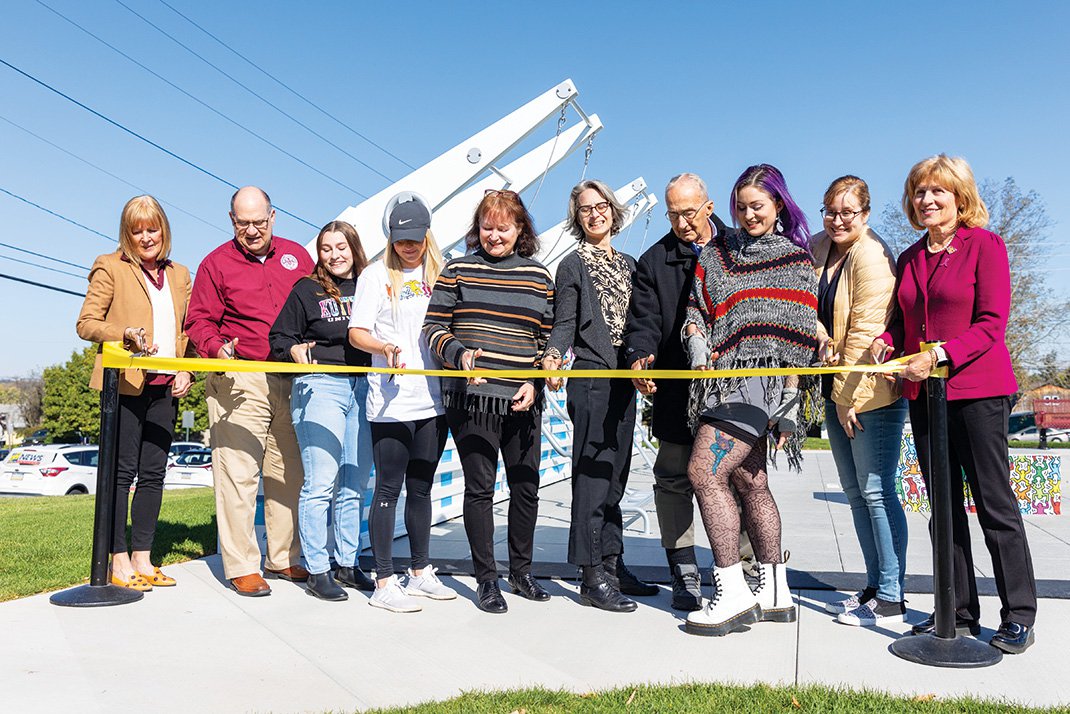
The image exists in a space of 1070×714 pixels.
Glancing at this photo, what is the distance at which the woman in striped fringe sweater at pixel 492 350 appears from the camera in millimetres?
3814

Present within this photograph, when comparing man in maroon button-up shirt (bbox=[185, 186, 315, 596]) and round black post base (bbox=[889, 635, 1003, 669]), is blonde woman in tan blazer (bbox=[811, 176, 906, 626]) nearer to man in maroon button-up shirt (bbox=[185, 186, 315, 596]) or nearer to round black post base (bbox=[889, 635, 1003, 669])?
round black post base (bbox=[889, 635, 1003, 669])

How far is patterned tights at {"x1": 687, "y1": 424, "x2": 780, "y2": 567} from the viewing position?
3.43 m

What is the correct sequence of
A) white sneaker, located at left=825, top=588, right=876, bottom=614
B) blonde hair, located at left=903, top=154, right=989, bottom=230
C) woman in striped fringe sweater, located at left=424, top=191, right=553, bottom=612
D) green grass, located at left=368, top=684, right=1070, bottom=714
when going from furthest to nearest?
1. woman in striped fringe sweater, located at left=424, top=191, right=553, bottom=612
2. white sneaker, located at left=825, top=588, right=876, bottom=614
3. blonde hair, located at left=903, top=154, right=989, bottom=230
4. green grass, located at left=368, top=684, right=1070, bottom=714

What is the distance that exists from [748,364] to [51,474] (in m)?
22.4

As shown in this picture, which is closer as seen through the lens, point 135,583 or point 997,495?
point 997,495

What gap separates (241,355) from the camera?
428 centimetres

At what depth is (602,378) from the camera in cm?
393

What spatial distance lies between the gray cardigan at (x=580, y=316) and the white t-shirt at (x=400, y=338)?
636 millimetres

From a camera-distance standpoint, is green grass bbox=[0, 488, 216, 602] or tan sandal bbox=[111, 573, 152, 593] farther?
green grass bbox=[0, 488, 216, 602]

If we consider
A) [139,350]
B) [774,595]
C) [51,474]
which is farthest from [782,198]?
[51,474]

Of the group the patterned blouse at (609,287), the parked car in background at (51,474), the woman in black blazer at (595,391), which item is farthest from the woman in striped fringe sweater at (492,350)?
the parked car in background at (51,474)

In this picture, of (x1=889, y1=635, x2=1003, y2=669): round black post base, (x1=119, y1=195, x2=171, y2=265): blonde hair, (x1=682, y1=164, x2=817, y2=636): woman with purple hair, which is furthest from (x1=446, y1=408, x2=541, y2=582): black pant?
(x1=119, y1=195, x2=171, y2=265): blonde hair

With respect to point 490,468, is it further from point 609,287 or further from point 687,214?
point 687,214

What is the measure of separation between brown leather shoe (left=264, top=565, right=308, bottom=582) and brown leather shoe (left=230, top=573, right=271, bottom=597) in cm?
29
